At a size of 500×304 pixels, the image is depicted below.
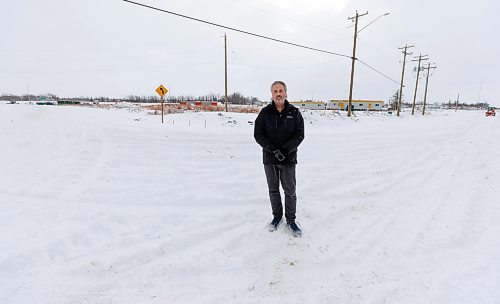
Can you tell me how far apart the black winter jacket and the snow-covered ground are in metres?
1.17

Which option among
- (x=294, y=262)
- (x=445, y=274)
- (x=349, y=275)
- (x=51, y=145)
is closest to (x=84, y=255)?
(x=294, y=262)

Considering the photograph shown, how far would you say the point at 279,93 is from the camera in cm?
334

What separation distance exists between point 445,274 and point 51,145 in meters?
10.3

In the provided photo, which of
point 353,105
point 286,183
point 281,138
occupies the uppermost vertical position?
point 353,105

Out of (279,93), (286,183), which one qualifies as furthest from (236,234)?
(279,93)

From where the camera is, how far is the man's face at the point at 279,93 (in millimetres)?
3346

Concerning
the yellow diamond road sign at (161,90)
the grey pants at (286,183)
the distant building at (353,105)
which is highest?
Result: the distant building at (353,105)

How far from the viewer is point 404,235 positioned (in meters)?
3.59

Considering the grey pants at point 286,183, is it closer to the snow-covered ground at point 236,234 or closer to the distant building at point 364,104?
the snow-covered ground at point 236,234

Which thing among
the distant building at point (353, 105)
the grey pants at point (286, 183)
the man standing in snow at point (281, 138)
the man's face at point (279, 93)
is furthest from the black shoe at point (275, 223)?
the distant building at point (353, 105)

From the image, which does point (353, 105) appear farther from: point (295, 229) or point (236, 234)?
point (236, 234)

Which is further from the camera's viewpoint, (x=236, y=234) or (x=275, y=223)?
(x=275, y=223)

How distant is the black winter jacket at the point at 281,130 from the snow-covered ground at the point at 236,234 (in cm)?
117

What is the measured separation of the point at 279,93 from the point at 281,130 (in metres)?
0.47
